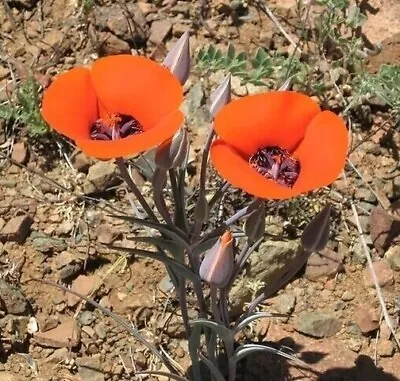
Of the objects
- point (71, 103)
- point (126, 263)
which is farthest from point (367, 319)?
point (71, 103)

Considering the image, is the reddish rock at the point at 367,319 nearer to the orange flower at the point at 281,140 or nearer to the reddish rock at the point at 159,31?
the orange flower at the point at 281,140

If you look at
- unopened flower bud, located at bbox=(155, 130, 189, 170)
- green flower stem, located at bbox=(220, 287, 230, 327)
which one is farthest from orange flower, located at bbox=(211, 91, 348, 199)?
green flower stem, located at bbox=(220, 287, 230, 327)

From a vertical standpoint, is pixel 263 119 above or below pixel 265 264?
Result: above

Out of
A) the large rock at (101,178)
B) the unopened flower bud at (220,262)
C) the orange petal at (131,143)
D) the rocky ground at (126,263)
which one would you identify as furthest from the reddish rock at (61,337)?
the orange petal at (131,143)

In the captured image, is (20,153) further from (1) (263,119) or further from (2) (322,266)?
(1) (263,119)

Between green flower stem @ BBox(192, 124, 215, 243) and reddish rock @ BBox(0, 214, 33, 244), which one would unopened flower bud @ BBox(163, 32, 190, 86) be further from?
reddish rock @ BBox(0, 214, 33, 244)
